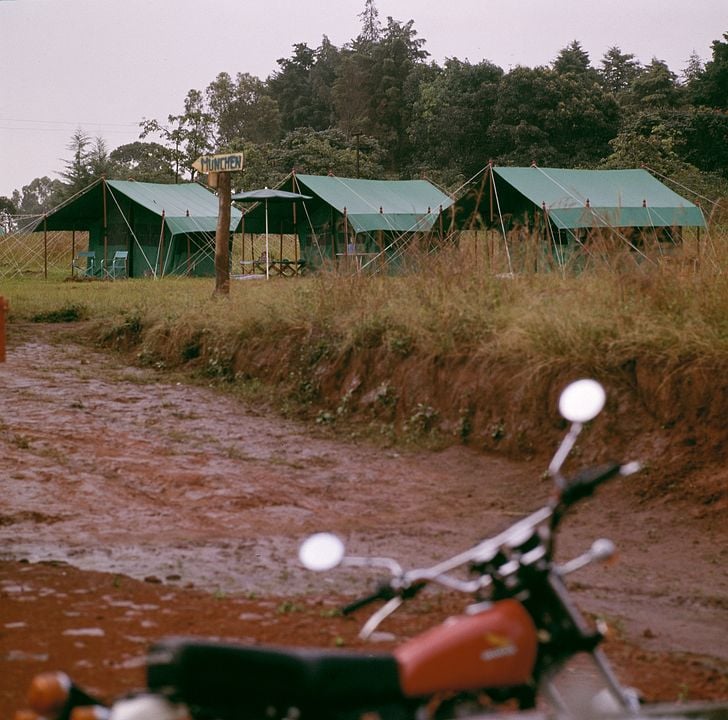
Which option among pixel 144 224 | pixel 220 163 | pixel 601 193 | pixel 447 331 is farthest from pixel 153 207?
pixel 447 331

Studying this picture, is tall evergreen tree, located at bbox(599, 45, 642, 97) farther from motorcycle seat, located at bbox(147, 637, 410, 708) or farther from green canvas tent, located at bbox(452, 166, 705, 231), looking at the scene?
motorcycle seat, located at bbox(147, 637, 410, 708)

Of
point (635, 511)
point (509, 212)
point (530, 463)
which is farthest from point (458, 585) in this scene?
point (509, 212)

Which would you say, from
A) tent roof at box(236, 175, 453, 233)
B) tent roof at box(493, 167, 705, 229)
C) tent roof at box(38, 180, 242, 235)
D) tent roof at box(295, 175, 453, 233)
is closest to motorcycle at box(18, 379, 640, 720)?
tent roof at box(493, 167, 705, 229)

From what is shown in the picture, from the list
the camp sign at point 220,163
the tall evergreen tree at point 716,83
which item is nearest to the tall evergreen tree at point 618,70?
the tall evergreen tree at point 716,83

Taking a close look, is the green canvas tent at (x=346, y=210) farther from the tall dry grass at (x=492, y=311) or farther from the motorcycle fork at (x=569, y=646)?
the motorcycle fork at (x=569, y=646)

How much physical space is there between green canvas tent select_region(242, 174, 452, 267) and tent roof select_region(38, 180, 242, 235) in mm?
1412

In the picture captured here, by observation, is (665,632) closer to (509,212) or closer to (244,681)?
(244,681)

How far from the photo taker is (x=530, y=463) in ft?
29.2

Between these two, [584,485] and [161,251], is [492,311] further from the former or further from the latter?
[161,251]

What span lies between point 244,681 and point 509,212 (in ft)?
77.8

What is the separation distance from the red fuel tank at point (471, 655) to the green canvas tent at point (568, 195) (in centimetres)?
2109

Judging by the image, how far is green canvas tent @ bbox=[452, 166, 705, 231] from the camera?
23328 millimetres

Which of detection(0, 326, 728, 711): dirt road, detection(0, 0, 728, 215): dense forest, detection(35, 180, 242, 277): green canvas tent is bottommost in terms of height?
detection(0, 326, 728, 711): dirt road

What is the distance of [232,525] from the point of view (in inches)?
286
